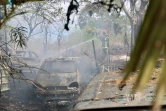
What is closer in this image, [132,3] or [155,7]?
[155,7]

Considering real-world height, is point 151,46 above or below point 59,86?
above

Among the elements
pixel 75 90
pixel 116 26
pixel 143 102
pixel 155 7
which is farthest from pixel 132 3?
pixel 155 7

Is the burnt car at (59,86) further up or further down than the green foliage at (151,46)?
further down

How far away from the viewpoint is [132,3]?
13391 millimetres

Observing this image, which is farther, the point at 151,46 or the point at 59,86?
the point at 59,86

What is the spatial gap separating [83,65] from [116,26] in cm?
616

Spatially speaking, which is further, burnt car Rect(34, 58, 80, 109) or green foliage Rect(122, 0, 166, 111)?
burnt car Rect(34, 58, 80, 109)

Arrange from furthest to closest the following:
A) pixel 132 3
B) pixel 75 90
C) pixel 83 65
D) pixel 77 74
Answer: pixel 83 65
pixel 132 3
pixel 77 74
pixel 75 90

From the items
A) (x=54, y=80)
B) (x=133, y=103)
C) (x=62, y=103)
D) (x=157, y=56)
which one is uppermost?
(x=157, y=56)

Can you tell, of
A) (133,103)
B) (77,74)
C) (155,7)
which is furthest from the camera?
(77,74)

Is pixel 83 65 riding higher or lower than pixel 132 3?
lower

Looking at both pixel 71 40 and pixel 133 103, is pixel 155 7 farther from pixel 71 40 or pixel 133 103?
pixel 71 40

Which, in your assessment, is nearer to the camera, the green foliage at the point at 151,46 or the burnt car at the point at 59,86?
the green foliage at the point at 151,46

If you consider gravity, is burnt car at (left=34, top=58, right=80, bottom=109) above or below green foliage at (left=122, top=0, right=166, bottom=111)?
below
